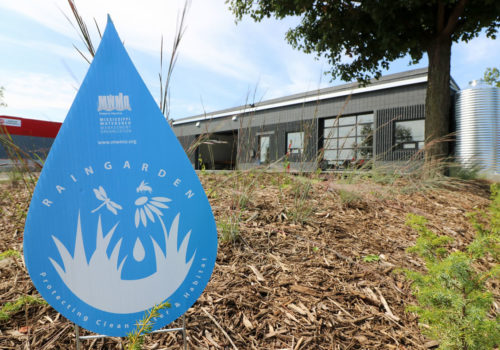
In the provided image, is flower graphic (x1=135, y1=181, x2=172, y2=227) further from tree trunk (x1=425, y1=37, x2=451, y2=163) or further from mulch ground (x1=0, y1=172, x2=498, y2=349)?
tree trunk (x1=425, y1=37, x2=451, y2=163)

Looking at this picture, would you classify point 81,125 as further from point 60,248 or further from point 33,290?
point 33,290

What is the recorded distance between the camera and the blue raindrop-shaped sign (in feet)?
3.59

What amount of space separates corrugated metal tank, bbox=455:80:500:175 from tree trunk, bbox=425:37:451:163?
4.17m

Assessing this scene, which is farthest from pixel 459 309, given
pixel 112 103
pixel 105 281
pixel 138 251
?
pixel 112 103

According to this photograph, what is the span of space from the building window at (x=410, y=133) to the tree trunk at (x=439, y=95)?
20.0 ft

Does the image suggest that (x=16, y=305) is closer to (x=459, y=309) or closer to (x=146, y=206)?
(x=146, y=206)

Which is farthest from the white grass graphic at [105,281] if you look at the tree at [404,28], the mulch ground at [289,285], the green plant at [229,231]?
the tree at [404,28]

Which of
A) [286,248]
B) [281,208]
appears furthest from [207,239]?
[281,208]

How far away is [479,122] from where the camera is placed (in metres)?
9.17

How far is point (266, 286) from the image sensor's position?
1.64 m

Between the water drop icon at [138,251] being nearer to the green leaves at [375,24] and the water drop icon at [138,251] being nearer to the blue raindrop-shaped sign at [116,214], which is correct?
the blue raindrop-shaped sign at [116,214]

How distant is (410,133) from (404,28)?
6828mm

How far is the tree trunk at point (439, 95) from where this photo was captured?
18.7 ft

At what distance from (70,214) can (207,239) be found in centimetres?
54
